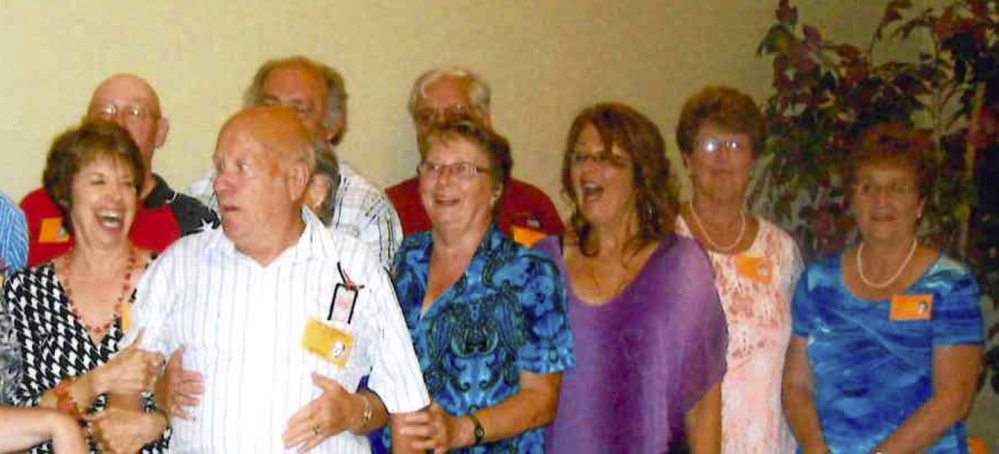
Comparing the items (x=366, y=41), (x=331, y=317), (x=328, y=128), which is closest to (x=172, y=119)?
(x=328, y=128)

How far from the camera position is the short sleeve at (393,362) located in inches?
103

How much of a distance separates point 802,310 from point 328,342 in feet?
4.94

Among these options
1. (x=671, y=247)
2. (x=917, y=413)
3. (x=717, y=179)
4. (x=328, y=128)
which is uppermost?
(x=328, y=128)

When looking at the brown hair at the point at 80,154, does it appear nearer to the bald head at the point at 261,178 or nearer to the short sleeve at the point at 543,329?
the bald head at the point at 261,178

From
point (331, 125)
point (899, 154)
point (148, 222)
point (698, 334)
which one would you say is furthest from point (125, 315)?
point (899, 154)

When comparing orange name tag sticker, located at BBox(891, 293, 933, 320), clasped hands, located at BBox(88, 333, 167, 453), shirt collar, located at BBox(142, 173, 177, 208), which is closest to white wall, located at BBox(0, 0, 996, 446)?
shirt collar, located at BBox(142, 173, 177, 208)

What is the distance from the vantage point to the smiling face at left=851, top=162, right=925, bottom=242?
3.27 m

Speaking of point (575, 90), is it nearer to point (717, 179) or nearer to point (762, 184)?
point (762, 184)

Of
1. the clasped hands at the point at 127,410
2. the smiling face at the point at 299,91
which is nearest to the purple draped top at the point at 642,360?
the clasped hands at the point at 127,410

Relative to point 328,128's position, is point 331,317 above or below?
below

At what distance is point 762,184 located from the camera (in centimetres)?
546

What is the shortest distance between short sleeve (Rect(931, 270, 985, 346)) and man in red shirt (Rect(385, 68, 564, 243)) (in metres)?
1.26

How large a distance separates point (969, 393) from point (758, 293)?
0.61 metres
